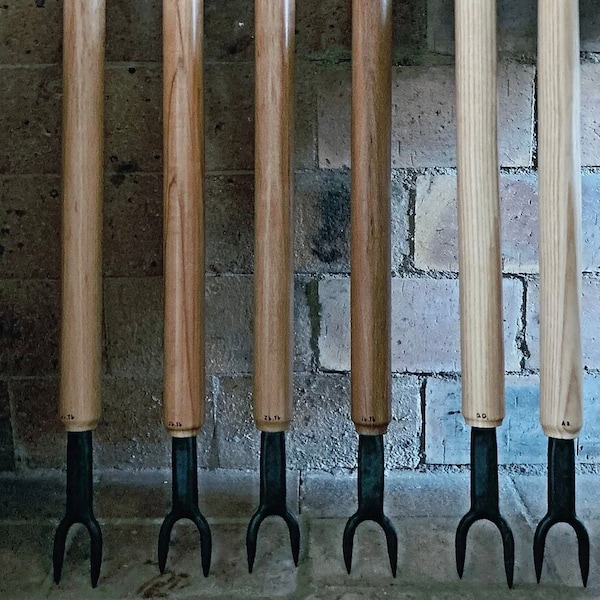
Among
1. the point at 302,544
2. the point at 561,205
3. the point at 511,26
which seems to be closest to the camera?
the point at 561,205

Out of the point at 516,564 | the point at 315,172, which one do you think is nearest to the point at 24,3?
the point at 315,172

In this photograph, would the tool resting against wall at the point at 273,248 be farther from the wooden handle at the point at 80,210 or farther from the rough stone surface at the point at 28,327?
the rough stone surface at the point at 28,327

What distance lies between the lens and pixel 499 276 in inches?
30.3

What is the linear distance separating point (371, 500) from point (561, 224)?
0.38m

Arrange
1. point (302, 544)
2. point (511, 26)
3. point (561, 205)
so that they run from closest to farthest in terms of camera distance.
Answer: point (561, 205), point (302, 544), point (511, 26)

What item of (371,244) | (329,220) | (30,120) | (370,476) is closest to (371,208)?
(371,244)

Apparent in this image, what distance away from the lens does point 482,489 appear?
0.77 m

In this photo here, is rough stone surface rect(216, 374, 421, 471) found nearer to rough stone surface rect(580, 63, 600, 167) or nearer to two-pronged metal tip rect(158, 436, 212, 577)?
two-pronged metal tip rect(158, 436, 212, 577)

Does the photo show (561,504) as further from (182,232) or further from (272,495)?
(182,232)

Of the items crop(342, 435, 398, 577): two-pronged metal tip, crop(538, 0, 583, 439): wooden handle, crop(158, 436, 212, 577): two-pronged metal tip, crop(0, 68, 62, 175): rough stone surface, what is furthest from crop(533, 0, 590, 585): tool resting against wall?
crop(0, 68, 62, 175): rough stone surface

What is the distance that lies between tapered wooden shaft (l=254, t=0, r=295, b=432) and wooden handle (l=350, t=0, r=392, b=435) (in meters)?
0.08

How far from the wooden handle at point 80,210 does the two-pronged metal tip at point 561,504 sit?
531mm

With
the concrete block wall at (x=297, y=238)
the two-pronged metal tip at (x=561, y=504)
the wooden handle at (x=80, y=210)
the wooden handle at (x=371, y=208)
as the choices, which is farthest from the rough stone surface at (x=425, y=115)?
the two-pronged metal tip at (x=561, y=504)

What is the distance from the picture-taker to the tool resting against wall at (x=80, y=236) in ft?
2.59
